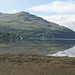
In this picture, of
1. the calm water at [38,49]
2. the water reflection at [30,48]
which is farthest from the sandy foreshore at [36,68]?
the water reflection at [30,48]

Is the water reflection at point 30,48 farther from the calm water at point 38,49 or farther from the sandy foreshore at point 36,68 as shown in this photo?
the sandy foreshore at point 36,68

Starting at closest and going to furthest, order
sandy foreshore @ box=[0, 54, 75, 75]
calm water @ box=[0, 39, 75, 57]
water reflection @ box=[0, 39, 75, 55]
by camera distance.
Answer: sandy foreshore @ box=[0, 54, 75, 75], calm water @ box=[0, 39, 75, 57], water reflection @ box=[0, 39, 75, 55]

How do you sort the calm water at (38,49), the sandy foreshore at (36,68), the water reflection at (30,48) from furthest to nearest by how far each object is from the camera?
1. the water reflection at (30,48)
2. the calm water at (38,49)
3. the sandy foreshore at (36,68)

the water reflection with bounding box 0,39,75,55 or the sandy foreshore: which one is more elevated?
the sandy foreshore

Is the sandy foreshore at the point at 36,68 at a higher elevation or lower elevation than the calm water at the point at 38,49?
higher

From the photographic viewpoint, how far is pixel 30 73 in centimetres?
2278

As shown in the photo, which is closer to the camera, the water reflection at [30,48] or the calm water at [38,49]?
the calm water at [38,49]

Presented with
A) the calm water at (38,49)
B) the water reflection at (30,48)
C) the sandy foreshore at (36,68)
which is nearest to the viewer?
the sandy foreshore at (36,68)

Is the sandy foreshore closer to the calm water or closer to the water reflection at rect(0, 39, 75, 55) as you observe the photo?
the calm water

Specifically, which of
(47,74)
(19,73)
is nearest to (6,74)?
(19,73)

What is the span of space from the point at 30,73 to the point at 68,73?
588 centimetres

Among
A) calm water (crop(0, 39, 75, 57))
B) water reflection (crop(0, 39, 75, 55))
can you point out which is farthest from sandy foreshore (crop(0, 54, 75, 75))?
water reflection (crop(0, 39, 75, 55))

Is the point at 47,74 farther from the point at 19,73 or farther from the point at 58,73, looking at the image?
the point at 19,73

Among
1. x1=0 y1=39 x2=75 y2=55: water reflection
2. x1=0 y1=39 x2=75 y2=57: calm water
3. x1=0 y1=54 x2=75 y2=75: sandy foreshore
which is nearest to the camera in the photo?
x1=0 y1=54 x2=75 y2=75: sandy foreshore
